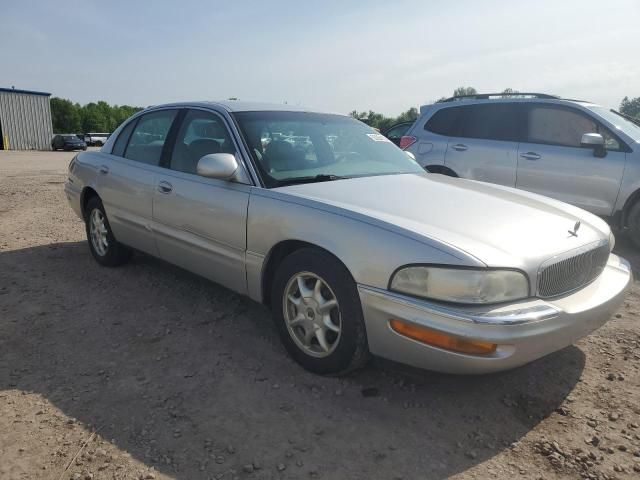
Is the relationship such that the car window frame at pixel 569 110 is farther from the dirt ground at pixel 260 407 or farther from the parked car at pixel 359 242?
the parked car at pixel 359 242

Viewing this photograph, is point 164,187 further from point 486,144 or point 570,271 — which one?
point 486,144

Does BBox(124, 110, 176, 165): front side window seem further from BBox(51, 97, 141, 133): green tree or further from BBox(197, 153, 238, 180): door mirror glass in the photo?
BBox(51, 97, 141, 133): green tree

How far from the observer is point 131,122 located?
4.82 meters

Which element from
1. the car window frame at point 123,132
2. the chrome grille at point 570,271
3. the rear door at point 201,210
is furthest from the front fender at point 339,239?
the car window frame at point 123,132

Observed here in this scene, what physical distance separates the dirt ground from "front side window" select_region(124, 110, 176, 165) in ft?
4.15

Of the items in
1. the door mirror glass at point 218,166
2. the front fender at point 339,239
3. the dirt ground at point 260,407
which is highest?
the door mirror glass at point 218,166

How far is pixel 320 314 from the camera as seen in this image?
288 centimetres

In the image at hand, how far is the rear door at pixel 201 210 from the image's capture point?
132 inches

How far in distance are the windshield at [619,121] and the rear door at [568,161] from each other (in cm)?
16

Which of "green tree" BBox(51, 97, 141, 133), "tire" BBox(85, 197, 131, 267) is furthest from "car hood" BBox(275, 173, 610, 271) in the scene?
"green tree" BBox(51, 97, 141, 133)

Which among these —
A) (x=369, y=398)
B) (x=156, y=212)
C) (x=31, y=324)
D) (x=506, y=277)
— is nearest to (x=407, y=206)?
(x=506, y=277)

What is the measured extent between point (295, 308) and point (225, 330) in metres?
0.82

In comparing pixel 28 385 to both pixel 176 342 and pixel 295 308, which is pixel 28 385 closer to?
pixel 176 342

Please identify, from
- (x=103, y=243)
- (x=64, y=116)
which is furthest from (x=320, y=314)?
(x=64, y=116)
